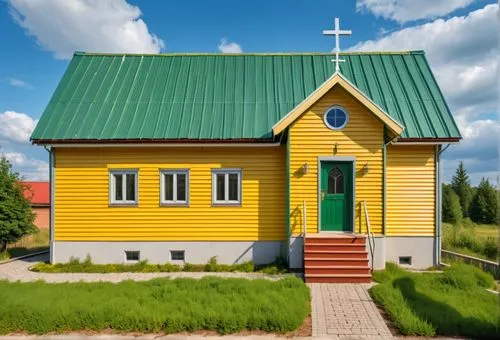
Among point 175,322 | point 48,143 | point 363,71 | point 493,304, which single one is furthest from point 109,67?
point 493,304

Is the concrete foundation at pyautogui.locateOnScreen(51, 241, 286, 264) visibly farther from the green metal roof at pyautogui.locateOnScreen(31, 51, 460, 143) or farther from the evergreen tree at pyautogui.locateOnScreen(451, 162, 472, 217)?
the evergreen tree at pyautogui.locateOnScreen(451, 162, 472, 217)

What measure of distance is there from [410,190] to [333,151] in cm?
320

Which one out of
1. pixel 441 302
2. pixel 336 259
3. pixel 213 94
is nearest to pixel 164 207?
pixel 213 94

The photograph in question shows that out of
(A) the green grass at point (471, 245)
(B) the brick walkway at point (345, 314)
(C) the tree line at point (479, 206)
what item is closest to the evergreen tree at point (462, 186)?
(C) the tree line at point (479, 206)

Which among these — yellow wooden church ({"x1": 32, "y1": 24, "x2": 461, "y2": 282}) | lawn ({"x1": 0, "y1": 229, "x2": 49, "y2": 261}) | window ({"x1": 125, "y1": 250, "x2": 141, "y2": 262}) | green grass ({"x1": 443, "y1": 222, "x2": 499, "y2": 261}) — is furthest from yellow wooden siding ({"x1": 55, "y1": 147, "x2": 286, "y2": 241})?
green grass ({"x1": 443, "y1": 222, "x2": 499, "y2": 261})

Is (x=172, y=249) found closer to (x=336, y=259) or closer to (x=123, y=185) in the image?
(x=123, y=185)

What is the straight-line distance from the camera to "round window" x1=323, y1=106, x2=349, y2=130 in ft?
37.3

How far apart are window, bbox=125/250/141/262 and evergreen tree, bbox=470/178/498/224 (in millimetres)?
37146

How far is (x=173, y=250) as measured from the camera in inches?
479

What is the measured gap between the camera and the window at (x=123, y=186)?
1242 centimetres

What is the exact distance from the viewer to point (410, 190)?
1219cm

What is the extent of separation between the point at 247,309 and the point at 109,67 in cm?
1187

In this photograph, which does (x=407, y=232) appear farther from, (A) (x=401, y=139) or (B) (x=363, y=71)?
(B) (x=363, y=71)

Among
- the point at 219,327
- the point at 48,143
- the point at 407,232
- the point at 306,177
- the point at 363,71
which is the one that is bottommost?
the point at 219,327
